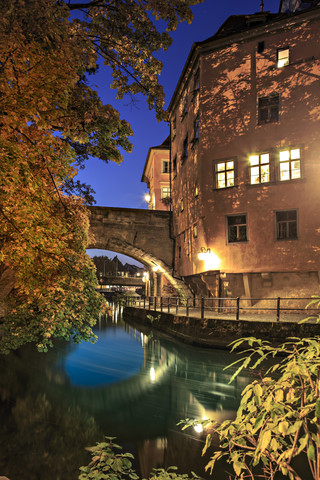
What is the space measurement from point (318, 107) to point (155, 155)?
19133 millimetres

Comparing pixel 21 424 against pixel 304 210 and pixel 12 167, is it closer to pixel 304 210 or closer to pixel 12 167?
pixel 12 167

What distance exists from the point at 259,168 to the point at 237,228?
3315 mm

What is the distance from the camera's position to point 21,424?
6.56 m

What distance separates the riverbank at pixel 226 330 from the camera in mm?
11031

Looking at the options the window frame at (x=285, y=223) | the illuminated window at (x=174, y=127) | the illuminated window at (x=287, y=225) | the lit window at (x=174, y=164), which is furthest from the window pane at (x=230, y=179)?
the illuminated window at (x=174, y=127)

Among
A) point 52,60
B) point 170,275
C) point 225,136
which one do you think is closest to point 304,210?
point 225,136

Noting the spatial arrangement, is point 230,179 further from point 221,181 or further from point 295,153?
point 295,153

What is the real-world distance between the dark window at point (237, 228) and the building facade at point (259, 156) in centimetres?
5

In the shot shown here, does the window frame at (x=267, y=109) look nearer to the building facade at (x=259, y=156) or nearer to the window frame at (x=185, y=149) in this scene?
the building facade at (x=259, y=156)

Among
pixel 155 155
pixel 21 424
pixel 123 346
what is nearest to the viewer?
pixel 21 424

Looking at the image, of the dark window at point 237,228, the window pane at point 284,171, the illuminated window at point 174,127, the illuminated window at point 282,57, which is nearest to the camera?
the window pane at point 284,171

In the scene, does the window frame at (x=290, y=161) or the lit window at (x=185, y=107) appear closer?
the window frame at (x=290, y=161)

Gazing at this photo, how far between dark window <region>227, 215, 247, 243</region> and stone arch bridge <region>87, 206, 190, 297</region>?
21.1 ft

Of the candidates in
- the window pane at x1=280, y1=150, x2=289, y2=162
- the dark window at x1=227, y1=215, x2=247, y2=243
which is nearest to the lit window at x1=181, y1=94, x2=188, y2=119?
the window pane at x1=280, y1=150, x2=289, y2=162
